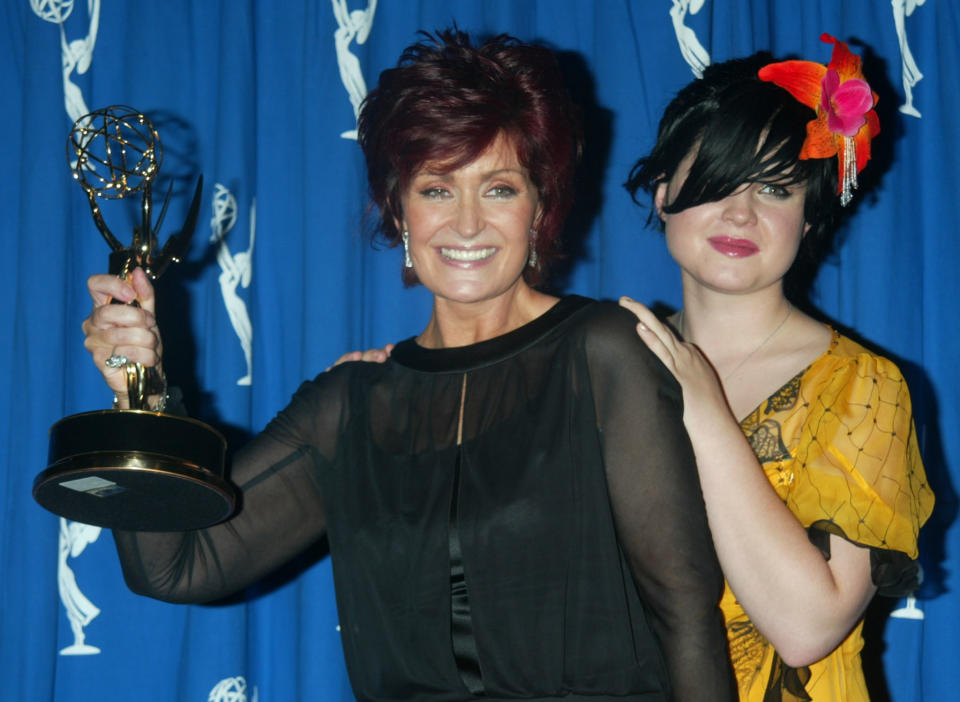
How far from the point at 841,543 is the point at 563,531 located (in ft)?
1.29

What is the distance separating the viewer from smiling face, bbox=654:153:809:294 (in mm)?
1504

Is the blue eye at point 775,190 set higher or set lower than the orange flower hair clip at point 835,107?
lower

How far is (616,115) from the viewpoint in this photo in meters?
1.99

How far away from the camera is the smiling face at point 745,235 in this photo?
4.93 ft

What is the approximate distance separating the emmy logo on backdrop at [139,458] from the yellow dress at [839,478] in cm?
73

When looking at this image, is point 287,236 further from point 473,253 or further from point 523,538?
point 523,538

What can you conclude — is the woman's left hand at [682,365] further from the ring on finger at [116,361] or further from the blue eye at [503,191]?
the ring on finger at [116,361]

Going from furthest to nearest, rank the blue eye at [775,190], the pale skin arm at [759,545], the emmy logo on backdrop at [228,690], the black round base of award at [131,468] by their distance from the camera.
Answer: the emmy logo on backdrop at [228,690], the blue eye at [775,190], the pale skin arm at [759,545], the black round base of award at [131,468]

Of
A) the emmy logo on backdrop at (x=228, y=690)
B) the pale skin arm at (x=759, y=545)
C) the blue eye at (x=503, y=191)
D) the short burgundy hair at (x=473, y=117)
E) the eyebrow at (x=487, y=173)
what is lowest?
the emmy logo on backdrop at (x=228, y=690)

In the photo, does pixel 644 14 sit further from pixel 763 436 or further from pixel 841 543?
pixel 841 543

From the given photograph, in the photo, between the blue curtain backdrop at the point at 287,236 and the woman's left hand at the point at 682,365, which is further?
the blue curtain backdrop at the point at 287,236

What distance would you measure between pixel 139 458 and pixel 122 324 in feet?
0.53

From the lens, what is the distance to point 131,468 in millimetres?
1146

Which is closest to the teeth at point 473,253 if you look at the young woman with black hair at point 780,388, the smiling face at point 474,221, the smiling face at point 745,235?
the smiling face at point 474,221
